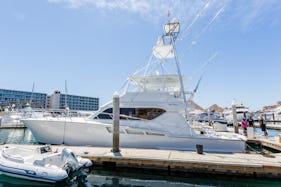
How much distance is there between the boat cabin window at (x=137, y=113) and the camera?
8992 mm

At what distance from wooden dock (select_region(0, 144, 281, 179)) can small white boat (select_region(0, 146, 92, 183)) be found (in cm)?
111

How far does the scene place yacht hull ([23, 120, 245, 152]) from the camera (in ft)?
26.9

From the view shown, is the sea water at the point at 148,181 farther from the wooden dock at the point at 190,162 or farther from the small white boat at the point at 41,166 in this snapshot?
the small white boat at the point at 41,166

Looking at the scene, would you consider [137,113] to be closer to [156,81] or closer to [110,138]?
[110,138]

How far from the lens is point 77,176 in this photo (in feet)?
20.6

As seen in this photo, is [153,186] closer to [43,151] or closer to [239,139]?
[43,151]

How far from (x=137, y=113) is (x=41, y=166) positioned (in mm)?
4704

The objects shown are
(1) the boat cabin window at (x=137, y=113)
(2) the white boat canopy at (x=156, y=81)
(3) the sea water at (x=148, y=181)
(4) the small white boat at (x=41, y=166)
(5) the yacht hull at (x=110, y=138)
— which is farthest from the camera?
(2) the white boat canopy at (x=156, y=81)

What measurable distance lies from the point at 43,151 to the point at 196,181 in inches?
206

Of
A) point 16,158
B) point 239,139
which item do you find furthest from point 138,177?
point 239,139

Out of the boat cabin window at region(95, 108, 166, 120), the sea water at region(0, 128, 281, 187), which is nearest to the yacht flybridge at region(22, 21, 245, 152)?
the boat cabin window at region(95, 108, 166, 120)

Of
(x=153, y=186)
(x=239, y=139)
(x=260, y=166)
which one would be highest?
(x=239, y=139)

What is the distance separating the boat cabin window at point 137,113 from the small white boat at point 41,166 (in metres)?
3.27

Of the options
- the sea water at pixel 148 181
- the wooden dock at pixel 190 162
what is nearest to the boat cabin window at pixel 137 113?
the wooden dock at pixel 190 162
